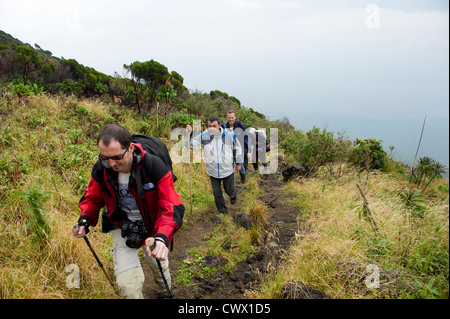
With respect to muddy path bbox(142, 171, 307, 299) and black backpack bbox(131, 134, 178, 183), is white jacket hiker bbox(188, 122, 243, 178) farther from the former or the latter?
black backpack bbox(131, 134, 178, 183)

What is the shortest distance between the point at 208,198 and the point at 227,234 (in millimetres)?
1773

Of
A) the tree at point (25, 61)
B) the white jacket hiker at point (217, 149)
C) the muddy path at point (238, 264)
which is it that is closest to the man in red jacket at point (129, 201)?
the muddy path at point (238, 264)

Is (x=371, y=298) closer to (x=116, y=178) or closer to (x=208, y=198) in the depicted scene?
(x=116, y=178)

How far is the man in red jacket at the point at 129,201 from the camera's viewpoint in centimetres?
220

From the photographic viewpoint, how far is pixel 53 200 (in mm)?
4172

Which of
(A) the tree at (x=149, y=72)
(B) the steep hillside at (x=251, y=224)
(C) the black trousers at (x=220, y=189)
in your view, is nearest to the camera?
(B) the steep hillside at (x=251, y=224)

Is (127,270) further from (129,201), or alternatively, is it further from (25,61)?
(25,61)

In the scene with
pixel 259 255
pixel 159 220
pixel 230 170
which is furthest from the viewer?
pixel 230 170

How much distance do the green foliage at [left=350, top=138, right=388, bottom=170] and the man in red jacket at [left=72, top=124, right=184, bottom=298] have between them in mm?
7638

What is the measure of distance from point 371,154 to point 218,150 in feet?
19.1

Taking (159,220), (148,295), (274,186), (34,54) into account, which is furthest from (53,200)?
(34,54)

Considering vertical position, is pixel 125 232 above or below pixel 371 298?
above

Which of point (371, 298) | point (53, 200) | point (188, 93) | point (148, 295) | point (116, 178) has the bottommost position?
point (148, 295)

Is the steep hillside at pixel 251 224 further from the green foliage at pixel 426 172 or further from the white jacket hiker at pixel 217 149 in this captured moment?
the white jacket hiker at pixel 217 149
